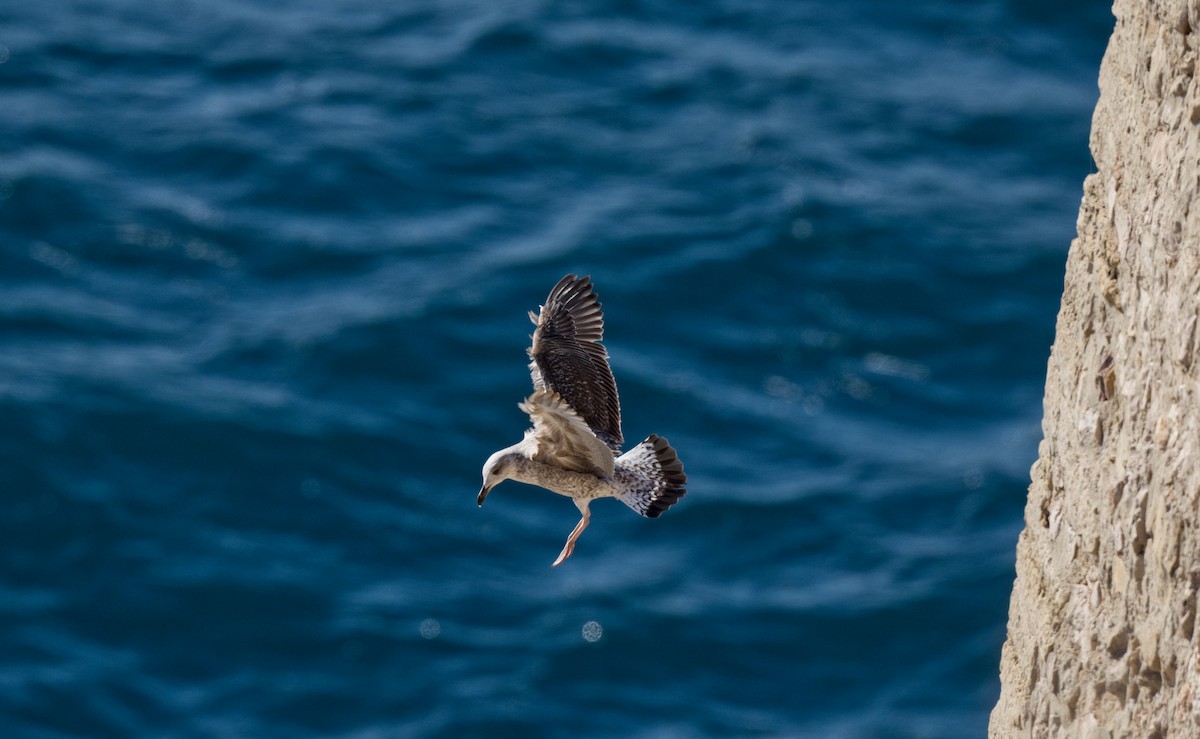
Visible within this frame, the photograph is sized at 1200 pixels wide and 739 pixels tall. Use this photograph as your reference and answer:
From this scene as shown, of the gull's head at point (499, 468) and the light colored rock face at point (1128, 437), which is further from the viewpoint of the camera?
the gull's head at point (499, 468)

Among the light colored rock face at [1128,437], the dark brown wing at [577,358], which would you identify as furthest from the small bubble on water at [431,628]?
the light colored rock face at [1128,437]

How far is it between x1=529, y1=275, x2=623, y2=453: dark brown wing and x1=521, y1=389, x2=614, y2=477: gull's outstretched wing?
238mm

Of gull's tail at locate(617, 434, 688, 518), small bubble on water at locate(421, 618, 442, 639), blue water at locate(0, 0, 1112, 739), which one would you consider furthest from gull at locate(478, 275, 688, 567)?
small bubble on water at locate(421, 618, 442, 639)

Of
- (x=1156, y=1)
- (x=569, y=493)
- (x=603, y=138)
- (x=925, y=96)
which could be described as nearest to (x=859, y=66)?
(x=925, y=96)

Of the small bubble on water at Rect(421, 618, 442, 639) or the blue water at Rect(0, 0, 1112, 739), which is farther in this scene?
the small bubble on water at Rect(421, 618, 442, 639)

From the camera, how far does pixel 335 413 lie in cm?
3128

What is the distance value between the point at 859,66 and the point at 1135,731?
2941cm

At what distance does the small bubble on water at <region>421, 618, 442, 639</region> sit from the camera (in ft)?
96.6

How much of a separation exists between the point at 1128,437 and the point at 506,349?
952 inches

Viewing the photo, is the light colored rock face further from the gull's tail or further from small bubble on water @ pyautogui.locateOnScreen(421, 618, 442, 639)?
small bubble on water @ pyautogui.locateOnScreen(421, 618, 442, 639)

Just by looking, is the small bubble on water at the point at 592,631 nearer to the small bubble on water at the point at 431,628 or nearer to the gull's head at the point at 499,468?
the small bubble on water at the point at 431,628

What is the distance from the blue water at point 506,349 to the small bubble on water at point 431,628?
47 millimetres

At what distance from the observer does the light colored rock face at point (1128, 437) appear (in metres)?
7.25

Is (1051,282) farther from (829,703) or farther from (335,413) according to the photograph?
(335,413)
